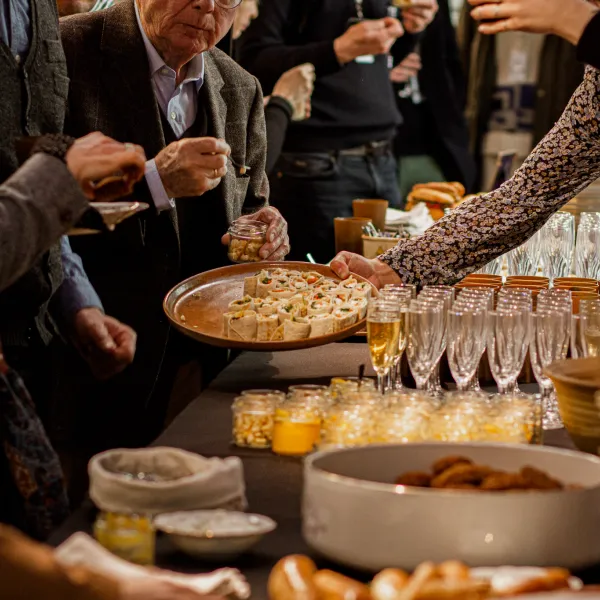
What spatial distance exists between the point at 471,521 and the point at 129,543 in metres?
0.50

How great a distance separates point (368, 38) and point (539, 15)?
3.02 m

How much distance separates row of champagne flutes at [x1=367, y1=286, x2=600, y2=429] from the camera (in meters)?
2.51

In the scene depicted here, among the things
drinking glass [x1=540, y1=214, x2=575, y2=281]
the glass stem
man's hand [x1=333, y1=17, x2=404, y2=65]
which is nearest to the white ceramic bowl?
the glass stem

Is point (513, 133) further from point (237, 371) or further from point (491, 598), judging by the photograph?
point (491, 598)

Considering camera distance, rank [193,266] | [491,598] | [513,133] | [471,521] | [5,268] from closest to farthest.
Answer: [491,598] → [471,521] → [5,268] → [193,266] → [513,133]

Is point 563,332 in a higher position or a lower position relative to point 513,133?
higher

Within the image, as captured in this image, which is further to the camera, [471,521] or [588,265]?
[588,265]

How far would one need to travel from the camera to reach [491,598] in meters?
1.38

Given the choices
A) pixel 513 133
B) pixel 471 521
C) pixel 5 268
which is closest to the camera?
pixel 471 521

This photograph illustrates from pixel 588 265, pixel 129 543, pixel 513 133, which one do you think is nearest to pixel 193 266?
pixel 588 265

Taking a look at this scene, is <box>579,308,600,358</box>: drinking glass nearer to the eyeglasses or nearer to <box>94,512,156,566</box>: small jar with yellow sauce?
<box>94,512,156,566</box>: small jar with yellow sauce

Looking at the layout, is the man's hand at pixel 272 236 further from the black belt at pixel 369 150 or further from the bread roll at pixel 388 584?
the black belt at pixel 369 150

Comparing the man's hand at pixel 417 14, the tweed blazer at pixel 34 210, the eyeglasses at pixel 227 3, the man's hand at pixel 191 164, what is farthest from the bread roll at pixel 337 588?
the man's hand at pixel 417 14

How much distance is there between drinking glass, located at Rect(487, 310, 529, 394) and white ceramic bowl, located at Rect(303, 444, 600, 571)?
2.96 ft
